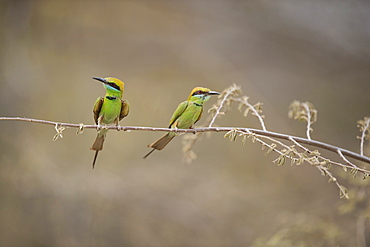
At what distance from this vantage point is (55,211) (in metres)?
2.36

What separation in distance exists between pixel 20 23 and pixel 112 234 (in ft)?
5.00

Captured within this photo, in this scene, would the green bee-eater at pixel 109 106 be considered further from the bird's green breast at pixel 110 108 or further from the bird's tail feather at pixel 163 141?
the bird's tail feather at pixel 163 141

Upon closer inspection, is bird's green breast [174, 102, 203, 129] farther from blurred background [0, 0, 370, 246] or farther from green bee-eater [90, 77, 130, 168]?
blurred background [0, 0, 370, 246]

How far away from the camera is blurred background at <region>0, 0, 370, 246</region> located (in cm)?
229

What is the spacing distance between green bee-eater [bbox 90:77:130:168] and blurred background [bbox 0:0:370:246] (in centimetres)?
151

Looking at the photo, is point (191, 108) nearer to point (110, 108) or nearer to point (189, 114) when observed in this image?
point (189, 114)

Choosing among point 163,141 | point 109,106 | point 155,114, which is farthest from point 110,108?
point 155,114

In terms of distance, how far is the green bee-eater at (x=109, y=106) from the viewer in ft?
2.43

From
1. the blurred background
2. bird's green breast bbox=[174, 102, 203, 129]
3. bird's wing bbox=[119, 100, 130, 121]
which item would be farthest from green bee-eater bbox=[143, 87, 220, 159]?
the blurred background

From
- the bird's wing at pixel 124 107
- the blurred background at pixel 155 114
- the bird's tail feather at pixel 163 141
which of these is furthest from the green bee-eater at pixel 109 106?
the blurred background at pixel 155 114

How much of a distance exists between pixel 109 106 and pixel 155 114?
5.49 ft

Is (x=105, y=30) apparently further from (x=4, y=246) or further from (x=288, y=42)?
(x=4, y=246)

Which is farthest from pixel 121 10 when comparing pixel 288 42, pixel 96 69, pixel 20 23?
pixel 288 42

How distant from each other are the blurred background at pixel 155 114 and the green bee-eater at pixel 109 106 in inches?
59.4
